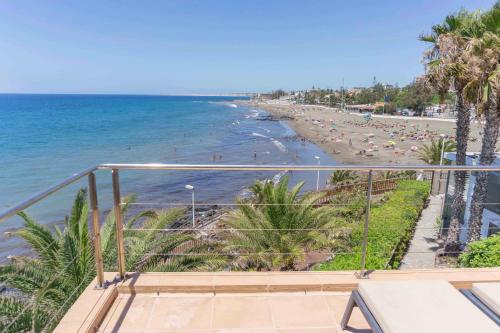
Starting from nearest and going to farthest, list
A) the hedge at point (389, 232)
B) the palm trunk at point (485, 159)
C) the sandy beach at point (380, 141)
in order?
1. the hedge at point (389, 232)
2. the palm trunk at point (485, 159)
3. the sandy beach at point (380, 141)

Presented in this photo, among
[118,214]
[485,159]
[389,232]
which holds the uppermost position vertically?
[118,214]

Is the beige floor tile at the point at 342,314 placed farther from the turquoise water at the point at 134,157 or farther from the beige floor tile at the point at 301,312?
the turquoise water at the point at 134,157

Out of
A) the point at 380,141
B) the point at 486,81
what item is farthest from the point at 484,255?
the point at 380,141

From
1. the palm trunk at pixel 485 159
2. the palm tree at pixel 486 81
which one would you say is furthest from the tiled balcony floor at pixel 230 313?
the palm trunk at pixel 485 159

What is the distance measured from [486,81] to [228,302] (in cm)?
940

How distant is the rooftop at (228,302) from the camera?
2.53 m

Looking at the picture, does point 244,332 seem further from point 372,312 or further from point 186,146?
point 186,146

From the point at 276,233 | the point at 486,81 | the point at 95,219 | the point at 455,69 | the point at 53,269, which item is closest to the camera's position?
the point at 95,219

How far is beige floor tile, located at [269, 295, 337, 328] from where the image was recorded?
2.59 meters

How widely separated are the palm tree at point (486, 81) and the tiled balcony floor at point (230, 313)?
7.81 m

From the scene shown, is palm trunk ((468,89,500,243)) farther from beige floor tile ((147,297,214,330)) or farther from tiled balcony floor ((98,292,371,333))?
beige floor tile ((147,297,214,330))

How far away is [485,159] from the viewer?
9742 mm

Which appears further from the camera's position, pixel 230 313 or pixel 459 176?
pixel 459 176

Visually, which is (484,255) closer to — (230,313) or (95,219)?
(230,313)
